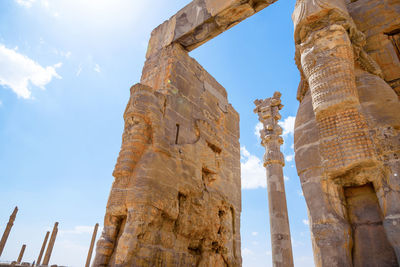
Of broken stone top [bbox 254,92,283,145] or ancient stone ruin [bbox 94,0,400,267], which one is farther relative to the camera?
broken stone top [bbox 254,92,283,145]

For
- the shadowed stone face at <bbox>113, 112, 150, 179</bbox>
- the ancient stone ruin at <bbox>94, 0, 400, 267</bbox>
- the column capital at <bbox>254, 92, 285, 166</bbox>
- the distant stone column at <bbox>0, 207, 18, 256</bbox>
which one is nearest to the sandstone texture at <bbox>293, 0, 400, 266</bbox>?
the ancient stone ruin at <bbox>94, 0, 400, 267</bbox>

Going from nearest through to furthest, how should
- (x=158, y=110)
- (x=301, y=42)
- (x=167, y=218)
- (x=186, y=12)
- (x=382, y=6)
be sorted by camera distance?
(x=301, y=42) < (x=382, y=6) < (x=167, y=218) < (x=158, y=110) < (x=186, y=12)

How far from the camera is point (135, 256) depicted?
2893mm

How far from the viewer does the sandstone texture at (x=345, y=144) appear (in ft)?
5.63

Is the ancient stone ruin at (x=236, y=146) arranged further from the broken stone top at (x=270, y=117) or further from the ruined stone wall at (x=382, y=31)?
the broken stone top at (x=270, y=117)

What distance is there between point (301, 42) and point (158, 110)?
2.09m

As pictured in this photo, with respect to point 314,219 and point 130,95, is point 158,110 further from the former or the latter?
point 314,219

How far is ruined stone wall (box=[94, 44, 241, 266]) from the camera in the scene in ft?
10.3

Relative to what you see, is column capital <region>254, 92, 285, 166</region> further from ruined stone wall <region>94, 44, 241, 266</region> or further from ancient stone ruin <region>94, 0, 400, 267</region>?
ruined stone wall <region>94, 44, 241, 266</region>

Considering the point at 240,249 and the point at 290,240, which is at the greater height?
the point at 290,240

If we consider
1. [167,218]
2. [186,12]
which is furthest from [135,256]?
[186,12]

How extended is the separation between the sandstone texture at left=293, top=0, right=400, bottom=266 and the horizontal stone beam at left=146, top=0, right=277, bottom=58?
2.09 metres

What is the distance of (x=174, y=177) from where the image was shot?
367cm

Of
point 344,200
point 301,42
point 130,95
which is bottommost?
point 344,200
